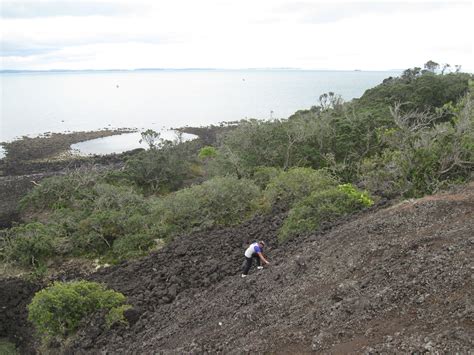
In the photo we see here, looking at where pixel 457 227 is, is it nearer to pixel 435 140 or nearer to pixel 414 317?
pixel 414 317

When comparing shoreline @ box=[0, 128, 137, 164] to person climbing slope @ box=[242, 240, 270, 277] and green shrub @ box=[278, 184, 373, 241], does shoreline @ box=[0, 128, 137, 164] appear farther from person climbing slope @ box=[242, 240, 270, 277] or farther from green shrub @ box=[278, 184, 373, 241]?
person climbing slope @ box=[242, 240, 270, 277]

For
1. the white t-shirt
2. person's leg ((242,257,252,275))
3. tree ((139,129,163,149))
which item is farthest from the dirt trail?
tree ((139,129,163,149))

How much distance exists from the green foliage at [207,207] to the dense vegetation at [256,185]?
50mm

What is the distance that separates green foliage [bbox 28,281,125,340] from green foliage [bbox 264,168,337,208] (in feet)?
33.9

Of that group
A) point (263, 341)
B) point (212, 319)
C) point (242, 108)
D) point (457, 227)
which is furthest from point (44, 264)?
point (242, 108)

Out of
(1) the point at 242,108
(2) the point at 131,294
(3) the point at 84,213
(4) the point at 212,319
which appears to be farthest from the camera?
(1) the point at 242,108

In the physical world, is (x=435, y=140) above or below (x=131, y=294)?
above

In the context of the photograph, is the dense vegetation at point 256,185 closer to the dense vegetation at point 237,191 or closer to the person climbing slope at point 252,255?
the dense vegetation at point 237,191

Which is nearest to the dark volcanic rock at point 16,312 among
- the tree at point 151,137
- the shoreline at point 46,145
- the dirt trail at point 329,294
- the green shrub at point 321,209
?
the dirt trail at point 329,294

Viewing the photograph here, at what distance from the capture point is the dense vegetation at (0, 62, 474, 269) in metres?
18.6

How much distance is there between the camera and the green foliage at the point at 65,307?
13656 mm

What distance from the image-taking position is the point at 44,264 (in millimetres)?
20844

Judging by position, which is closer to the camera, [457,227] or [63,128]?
[457,227]

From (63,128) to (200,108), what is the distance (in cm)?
4100
